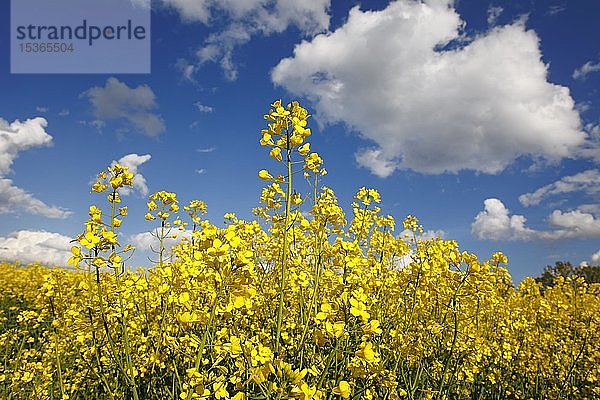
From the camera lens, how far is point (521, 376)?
18.9ft

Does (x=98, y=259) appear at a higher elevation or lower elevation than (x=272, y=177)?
lower

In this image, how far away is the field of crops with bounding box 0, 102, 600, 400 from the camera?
7.55 ft

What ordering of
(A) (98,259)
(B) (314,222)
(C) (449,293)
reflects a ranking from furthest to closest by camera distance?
(C) (449,293), (B) (314,222), (A) (98,259)

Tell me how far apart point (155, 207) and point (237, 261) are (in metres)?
2.21

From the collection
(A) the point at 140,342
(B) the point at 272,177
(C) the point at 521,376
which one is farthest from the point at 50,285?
(C) the point at 521,376

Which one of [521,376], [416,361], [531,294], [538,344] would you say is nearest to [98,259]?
[416,361]

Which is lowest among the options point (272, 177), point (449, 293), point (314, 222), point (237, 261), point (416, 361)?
point (416, 361)

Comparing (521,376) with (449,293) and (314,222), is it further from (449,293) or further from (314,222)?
(314,222)

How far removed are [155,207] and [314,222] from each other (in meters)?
1.58

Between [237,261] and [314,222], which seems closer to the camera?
[237,261]

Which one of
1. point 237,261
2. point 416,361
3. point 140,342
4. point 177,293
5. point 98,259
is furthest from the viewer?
point 140,342

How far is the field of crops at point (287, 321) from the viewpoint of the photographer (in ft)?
7.55

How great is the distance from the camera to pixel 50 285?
376 cm

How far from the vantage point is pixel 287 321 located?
175 inches
